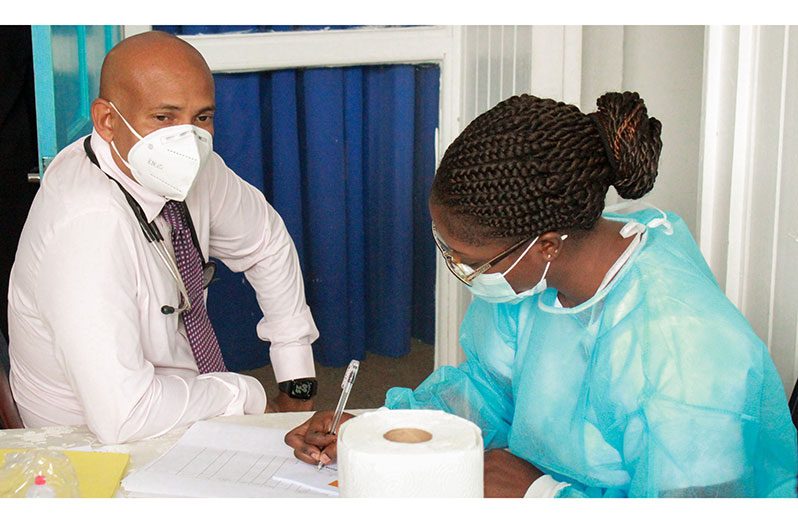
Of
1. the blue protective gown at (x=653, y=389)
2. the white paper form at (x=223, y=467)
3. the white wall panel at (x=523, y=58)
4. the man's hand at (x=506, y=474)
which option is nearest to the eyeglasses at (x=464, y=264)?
the blue protective gown at (x=653, y=389)

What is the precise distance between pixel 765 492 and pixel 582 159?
522mm

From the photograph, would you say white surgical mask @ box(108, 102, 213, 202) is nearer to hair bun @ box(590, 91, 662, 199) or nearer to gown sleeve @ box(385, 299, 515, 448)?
gown sleeve @ box(385, 299, 515, 448)

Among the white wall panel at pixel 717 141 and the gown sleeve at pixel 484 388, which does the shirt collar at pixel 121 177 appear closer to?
the gown sleeve at pixel 484 388

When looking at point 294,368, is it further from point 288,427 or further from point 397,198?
point 397,198

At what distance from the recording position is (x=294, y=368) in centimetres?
218

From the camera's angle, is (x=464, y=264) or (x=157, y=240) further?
(x=157, y=240)

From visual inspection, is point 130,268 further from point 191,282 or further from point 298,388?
point 298,388

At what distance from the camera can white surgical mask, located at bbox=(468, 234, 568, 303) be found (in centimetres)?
141

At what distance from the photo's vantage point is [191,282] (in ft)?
6.08

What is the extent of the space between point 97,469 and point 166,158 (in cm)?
67

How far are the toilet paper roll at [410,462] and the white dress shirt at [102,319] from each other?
726mm

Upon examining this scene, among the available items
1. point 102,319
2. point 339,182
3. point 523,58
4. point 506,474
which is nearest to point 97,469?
point 102,319

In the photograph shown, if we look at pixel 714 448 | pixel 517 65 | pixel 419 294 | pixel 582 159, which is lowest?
pixel 419 294
